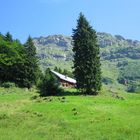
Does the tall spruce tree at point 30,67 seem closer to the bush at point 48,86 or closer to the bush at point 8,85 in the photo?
the bush at point 8,85

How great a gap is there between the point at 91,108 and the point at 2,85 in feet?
158

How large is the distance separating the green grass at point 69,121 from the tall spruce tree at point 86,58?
59.8 ft

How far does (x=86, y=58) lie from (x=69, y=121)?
38.7m

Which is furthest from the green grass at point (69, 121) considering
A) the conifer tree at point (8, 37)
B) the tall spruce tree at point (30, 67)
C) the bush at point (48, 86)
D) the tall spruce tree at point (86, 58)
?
the conifer tree at point (8, 37)

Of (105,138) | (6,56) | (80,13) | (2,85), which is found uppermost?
(80,13)

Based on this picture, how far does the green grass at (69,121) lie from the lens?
3875 centimetres

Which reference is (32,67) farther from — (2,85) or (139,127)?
(139,127)

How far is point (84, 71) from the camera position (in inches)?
3226

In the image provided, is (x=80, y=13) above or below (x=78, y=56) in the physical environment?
above

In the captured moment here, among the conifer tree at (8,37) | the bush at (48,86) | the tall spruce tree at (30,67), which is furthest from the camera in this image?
the conifer tree at (8,37)

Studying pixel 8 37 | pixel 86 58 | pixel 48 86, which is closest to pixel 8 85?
pixel 48 86

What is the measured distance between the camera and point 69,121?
1813 inches

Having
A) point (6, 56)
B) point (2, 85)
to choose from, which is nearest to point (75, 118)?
point (2, 85)

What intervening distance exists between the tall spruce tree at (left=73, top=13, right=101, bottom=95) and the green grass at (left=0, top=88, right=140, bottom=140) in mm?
18230
